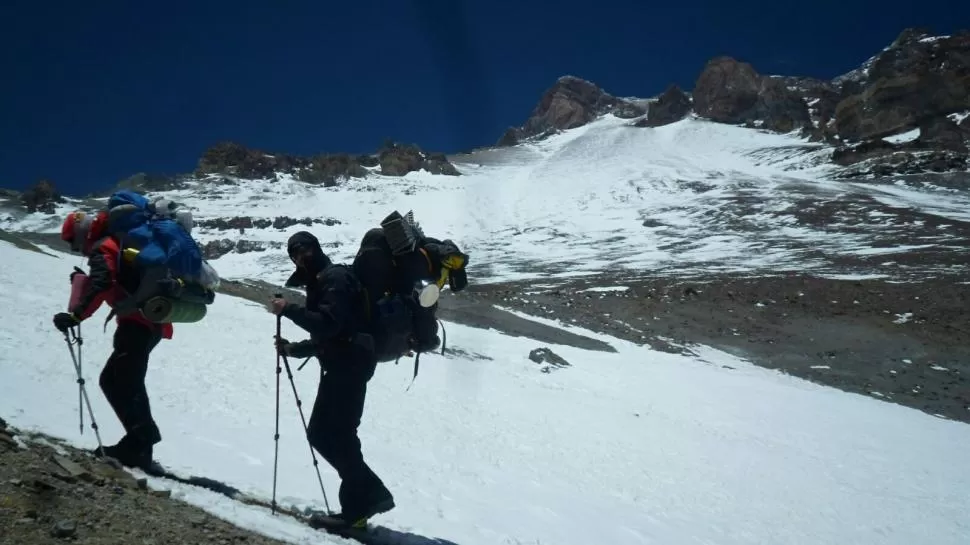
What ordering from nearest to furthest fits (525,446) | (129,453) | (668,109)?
(129,453) → (525,446) → (668,109)

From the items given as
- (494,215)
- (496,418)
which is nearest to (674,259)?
(494,215)

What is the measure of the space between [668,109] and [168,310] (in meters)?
135

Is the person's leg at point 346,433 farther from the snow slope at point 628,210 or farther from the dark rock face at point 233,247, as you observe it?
the dark rock face at point 233,247

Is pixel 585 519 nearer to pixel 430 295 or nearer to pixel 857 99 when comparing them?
pixel 430 295

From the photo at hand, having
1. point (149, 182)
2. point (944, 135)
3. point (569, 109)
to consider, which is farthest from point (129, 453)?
point (569, 109)

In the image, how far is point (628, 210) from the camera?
67.1 m

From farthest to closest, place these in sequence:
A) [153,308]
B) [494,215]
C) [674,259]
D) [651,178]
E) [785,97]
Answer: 1. [785,97]
2. [651,178]
3. [494,215]
4. [674,259]
5. [153,308]

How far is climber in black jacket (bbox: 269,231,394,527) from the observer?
13.3 ft

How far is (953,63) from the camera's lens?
9256 cm

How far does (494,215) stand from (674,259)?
26.2 metres

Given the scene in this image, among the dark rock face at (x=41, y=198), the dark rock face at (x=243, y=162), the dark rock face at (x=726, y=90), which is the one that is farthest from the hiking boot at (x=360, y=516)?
the dark rock face at (x=726, y=90)

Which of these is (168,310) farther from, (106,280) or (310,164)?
(310,164)

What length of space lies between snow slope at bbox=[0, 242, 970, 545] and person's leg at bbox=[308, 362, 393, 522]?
0.33 metres

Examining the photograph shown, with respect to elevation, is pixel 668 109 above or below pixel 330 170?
above
